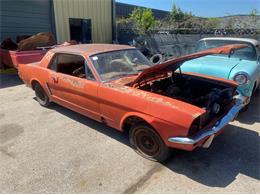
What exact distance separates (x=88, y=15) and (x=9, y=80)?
569cm

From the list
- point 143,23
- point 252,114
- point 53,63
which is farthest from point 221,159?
point 143,23

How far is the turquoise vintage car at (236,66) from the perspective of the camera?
172 inches

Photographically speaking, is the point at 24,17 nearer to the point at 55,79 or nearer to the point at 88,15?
the point at 88,15

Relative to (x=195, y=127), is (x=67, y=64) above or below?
above

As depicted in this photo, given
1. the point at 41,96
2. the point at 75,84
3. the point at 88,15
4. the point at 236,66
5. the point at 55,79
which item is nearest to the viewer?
the point at 75,84

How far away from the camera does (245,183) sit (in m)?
2.72

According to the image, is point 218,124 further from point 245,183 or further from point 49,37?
point 49,37

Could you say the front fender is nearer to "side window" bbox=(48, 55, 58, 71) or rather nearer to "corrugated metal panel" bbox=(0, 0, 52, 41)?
"side window" bbox=(48, 55, 58, 71)

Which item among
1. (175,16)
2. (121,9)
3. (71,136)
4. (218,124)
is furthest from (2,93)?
(121,9)

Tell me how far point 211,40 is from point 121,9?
14471 mm

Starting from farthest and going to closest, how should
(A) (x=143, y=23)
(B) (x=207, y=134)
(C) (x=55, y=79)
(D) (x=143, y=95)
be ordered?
(A) (x=143, y=23) → (C) (x=55, y=79) → (D) (x=143, y=95) → (B) (x=207, y=134)

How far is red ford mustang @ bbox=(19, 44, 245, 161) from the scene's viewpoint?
2748 millimetres

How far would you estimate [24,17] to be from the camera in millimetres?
9438

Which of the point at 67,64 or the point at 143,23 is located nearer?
the point at 67,64
